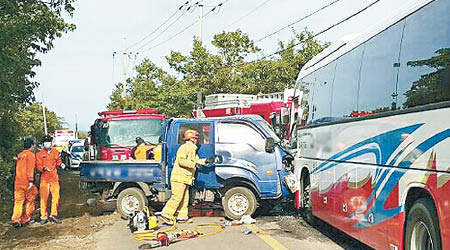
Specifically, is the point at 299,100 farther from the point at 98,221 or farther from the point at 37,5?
the point at 37,5

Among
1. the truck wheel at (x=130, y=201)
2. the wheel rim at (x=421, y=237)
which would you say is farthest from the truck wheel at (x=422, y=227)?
the truck wheel at (x=130, y=201)

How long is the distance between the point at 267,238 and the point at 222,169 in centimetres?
252

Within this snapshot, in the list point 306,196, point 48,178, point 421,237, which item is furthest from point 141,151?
point 421,237

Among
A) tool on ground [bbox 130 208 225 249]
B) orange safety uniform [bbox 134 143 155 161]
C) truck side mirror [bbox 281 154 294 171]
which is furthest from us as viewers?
orange safety uniform [bbox 134 143 155 161]

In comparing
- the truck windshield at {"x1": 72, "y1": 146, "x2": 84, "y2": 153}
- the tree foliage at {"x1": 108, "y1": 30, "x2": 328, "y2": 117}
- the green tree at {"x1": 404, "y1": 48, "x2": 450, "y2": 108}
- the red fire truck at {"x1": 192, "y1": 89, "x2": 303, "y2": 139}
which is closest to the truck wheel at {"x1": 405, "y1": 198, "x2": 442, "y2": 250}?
the green tree at {"x1": 404, "y1": 48, "x2": 450, "y2": 108}

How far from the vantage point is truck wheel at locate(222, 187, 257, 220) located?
40.9 feet

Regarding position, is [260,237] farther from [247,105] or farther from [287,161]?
[247,105]

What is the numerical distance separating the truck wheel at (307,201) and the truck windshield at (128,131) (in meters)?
8.21

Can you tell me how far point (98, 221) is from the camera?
13.2 meters

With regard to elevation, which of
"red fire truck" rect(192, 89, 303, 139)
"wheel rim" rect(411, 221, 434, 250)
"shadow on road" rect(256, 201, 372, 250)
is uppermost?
"red fire truck" rect(192, 89, 303, 139)

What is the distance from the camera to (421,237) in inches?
239

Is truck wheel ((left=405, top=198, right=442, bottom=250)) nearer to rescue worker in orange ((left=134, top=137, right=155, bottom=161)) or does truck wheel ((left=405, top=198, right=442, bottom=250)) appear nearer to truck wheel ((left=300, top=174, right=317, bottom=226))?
truck wheel ((left=300, top=174, right=317, bottom=226))

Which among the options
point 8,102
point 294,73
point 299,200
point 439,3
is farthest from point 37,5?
point 294,73

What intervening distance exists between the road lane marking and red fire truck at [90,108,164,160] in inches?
335
